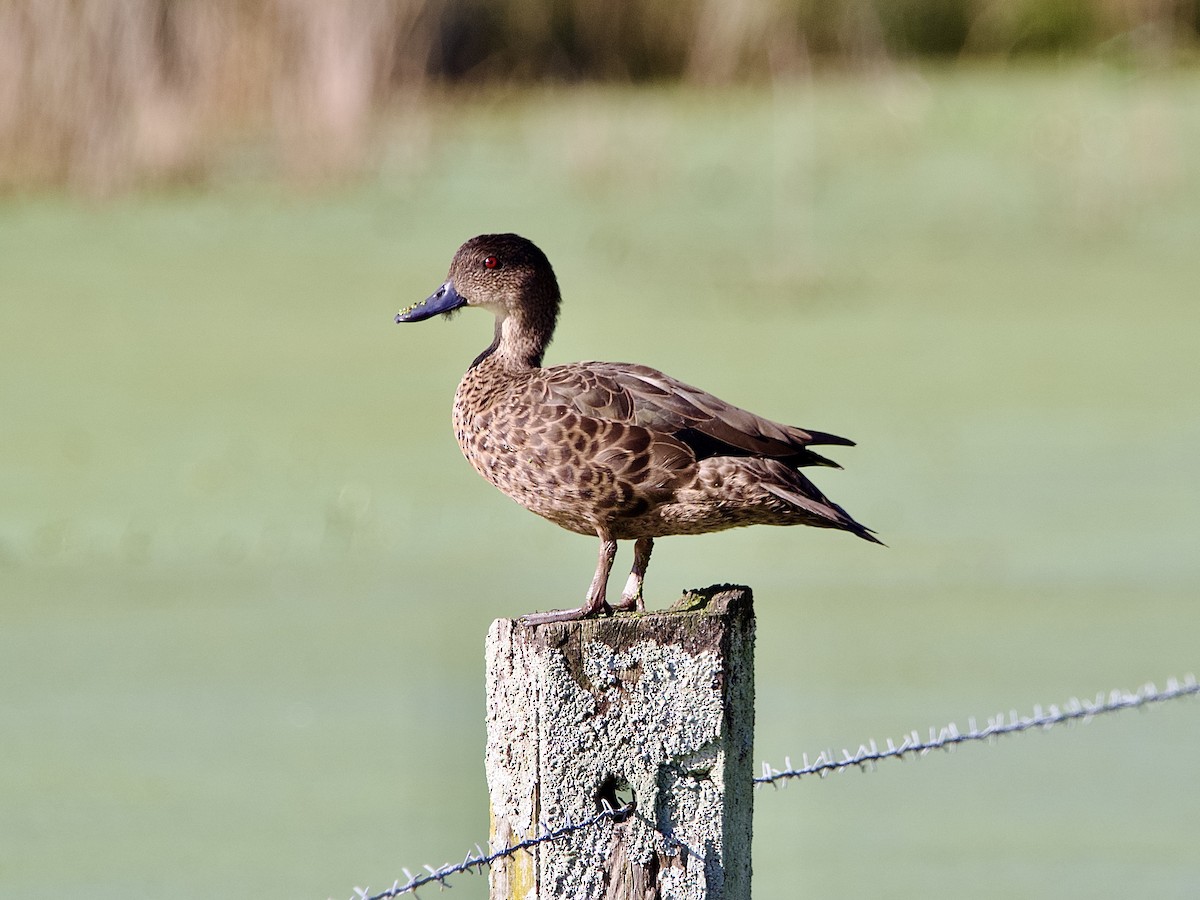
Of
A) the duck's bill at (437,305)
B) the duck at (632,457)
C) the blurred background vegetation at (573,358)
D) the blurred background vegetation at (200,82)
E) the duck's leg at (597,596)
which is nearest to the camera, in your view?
the duck's leg at (597,596)

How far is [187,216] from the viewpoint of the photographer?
10297 mm

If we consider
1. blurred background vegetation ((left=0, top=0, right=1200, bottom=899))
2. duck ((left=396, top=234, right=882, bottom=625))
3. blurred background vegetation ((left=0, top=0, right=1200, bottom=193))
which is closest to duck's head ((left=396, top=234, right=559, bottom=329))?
duck ((left=396, top=234, right=882, bottom=625))

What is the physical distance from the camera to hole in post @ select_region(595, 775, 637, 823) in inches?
83.3

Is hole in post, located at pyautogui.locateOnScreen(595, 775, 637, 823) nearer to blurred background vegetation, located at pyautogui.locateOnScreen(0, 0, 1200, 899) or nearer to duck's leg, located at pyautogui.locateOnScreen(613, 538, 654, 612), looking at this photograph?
duck's leg, located at pyautogui.locateOnScreen(613, 538, 654, 612)

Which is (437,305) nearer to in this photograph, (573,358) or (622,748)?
(622,748)

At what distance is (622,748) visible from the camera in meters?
2.11

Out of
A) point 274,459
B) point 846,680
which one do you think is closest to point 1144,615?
point 846,680

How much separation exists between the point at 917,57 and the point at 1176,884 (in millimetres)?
8868

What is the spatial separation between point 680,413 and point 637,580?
0.90ft

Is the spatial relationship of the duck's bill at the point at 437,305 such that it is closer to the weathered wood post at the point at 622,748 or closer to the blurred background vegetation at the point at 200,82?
the weathered wood post at the point at 622,748

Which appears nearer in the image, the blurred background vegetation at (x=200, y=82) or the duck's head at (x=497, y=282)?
the duck's head at (x=497, y=282)

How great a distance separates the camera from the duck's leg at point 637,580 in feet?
9.03

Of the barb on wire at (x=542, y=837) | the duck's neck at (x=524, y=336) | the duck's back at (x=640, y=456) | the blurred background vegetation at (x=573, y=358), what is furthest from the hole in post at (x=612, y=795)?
the blurred background vegetation at (x=573, y=358)

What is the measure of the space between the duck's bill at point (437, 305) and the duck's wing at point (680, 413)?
368mm
